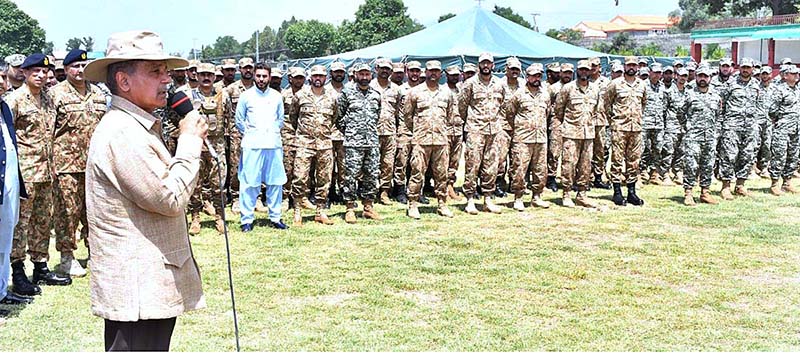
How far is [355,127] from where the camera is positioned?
864 centimetres

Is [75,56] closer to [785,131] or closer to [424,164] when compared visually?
[424,164]

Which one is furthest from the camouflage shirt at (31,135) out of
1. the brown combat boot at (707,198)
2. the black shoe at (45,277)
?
the brown combat boot at (707,198)

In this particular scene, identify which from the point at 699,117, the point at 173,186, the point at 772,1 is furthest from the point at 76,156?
the point at 772,1

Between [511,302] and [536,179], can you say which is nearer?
[511,302]

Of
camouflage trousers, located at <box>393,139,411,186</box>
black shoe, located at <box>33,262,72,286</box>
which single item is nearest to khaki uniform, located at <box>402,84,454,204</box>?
camouflage trousers, located at <box>393,139,411,186</box>

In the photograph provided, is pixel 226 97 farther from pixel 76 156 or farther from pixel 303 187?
pixel 76 156

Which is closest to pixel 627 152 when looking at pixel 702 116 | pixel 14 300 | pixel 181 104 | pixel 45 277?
pixel 702 116

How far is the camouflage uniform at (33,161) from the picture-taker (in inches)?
218

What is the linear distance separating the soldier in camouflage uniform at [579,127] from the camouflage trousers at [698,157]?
52.8 inches

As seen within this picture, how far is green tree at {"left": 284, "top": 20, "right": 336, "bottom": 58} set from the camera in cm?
8062

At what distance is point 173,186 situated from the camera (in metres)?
2.54

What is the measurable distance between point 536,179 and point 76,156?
18.4 ft

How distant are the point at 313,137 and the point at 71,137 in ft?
9.55

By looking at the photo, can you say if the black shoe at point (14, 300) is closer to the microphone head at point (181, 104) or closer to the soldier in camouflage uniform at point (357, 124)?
the microphone head at point (181, 104)
